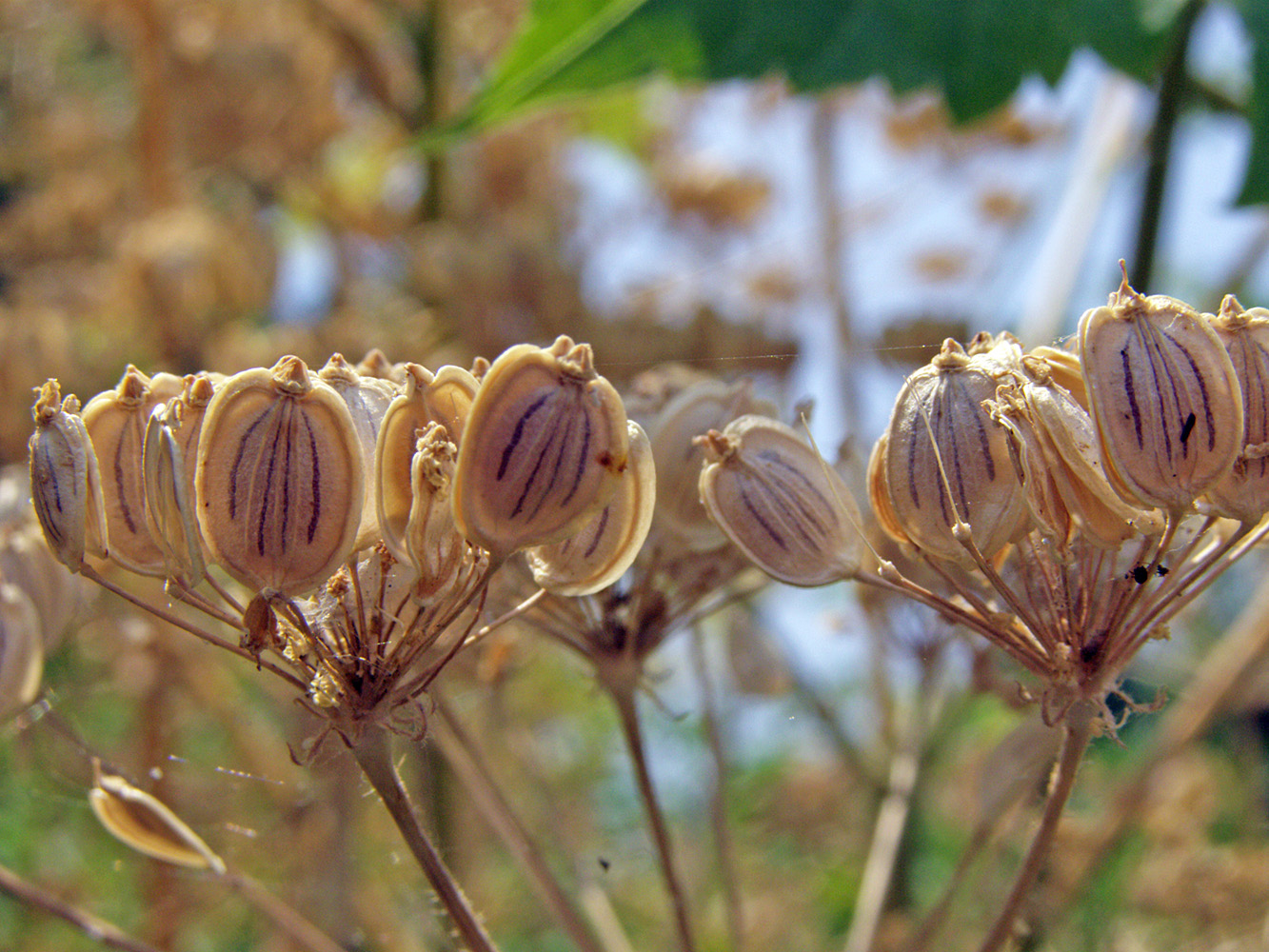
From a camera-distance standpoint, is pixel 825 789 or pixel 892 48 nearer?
pixel 892 48

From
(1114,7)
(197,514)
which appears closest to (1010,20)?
(1114,7)

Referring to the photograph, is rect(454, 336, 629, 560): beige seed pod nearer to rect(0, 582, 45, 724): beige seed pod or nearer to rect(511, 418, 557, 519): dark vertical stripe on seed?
rect(511, 418, 557, 519): dark vertical stripe on seed

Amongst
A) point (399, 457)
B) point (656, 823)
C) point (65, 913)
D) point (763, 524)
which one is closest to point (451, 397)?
point (399, 457)

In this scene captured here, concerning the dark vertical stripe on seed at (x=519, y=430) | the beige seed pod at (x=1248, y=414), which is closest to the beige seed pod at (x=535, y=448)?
the dark vertical stripe on seed at (x=519, y=430)

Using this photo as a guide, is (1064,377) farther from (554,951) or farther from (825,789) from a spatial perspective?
(825,789)

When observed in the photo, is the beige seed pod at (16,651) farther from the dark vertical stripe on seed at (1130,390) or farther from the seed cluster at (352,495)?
the dark vertical stripe on seed at (1130,390)
